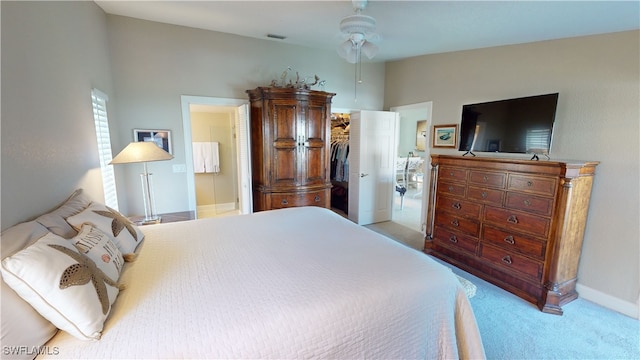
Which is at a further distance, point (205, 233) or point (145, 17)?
point (145, 17)

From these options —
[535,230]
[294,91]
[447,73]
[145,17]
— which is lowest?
[535,230]

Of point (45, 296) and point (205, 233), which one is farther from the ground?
point (45, 296)

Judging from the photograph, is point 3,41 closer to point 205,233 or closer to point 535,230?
point 205,233

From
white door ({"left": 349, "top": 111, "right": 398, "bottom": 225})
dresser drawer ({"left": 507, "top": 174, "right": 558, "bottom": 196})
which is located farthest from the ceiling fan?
white door ({"left": 349, "top": 111, "right": 398, "bottom": 225})

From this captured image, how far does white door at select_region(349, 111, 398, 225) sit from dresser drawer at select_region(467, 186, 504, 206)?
72.3 inches

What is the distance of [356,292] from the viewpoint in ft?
4.09

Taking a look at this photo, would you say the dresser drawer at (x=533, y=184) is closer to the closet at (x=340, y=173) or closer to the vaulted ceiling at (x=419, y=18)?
the vaulted ceiling at (x=419, y=18)

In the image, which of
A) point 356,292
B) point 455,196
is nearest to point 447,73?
point 455,196

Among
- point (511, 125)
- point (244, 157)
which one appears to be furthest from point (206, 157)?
point (511, 125)

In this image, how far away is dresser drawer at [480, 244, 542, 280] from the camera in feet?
8.36

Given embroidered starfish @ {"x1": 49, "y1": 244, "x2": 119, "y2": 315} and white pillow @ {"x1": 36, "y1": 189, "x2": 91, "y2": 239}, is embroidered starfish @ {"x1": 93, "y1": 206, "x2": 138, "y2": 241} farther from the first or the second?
embroidered starfish @ {"x1": 49, "y1": 244, "x2": 119, "y2": 315}

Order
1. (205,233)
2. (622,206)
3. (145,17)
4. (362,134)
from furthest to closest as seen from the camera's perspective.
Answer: (362,134), (145,17), (622,206), (205,233)

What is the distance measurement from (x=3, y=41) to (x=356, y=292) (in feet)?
6.60

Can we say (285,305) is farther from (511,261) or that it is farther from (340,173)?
(340,173)
